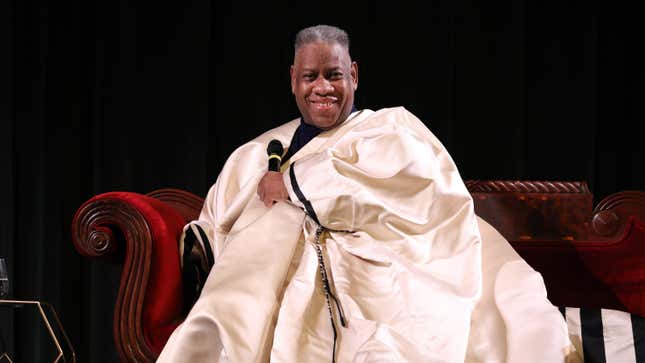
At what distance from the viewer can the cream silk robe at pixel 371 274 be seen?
1.82 m

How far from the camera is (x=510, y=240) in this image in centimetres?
285

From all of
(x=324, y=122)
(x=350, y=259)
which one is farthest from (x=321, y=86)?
(x=350, y=259)

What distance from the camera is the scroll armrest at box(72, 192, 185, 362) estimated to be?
204 centimetres

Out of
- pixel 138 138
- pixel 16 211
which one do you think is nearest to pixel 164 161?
pixel 138 138

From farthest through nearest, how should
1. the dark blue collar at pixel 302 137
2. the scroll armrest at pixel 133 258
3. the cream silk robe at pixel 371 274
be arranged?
1. the dark blue collar at pixel 302 137
2. the scroll armrest at pixel 133 258
3. the cream silk robe at pixel 371 274

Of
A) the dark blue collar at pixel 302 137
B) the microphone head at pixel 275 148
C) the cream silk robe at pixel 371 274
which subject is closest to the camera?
the cream silk robe at pixel 371 274

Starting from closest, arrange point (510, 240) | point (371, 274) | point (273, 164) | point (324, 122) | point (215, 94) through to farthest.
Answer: point (371, 274)
point (273, 164)
point (324, 122)
point (510, 240)
point (215, 94)

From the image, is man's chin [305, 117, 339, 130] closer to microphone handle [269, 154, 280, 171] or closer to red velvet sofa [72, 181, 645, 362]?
microphone handle [269, 154, 280, 171]

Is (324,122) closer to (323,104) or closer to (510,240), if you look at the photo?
(323,104)

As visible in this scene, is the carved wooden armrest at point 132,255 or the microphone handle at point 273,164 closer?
the carved wooden armrest at point 132,255

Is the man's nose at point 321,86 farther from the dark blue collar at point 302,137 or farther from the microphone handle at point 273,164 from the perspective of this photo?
the microphone handle at point 273,164

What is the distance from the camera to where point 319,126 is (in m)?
2.42

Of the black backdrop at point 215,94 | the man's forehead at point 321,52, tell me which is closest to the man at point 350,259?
the man's forehead at point 321,52

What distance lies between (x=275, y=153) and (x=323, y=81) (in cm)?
28
